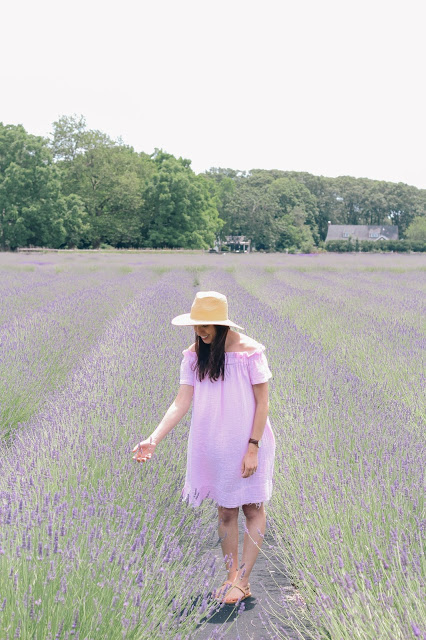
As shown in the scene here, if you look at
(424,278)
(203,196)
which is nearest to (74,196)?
(203,196)

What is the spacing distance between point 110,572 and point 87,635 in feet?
1.01

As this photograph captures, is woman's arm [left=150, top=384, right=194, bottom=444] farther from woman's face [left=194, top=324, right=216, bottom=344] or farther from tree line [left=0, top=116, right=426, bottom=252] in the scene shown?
tree line [left=0, top=116, right=426, bottom=252]

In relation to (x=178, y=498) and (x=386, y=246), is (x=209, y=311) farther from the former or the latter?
(x=386, y=246)

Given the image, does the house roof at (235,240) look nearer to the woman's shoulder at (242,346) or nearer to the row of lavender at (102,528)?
the row of lavender at (102,528)

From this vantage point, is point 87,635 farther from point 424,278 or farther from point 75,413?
point 424,278

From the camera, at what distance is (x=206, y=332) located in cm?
263

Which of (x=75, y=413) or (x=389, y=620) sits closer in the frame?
(x=389, y=620)

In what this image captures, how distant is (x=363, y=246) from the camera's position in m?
68.5

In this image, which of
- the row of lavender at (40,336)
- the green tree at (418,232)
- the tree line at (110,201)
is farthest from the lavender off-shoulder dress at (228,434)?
the green tree at (418,232)

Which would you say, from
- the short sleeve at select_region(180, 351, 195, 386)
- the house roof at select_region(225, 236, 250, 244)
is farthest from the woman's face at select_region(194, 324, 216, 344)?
the house roof at select_region(225, 236, 250, 244)

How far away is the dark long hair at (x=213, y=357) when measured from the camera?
2629 millimetres

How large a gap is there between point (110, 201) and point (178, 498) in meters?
54.6

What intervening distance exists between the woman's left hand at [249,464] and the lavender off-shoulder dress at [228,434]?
47mm

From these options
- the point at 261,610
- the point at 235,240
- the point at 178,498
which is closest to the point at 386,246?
the point at 235,240
